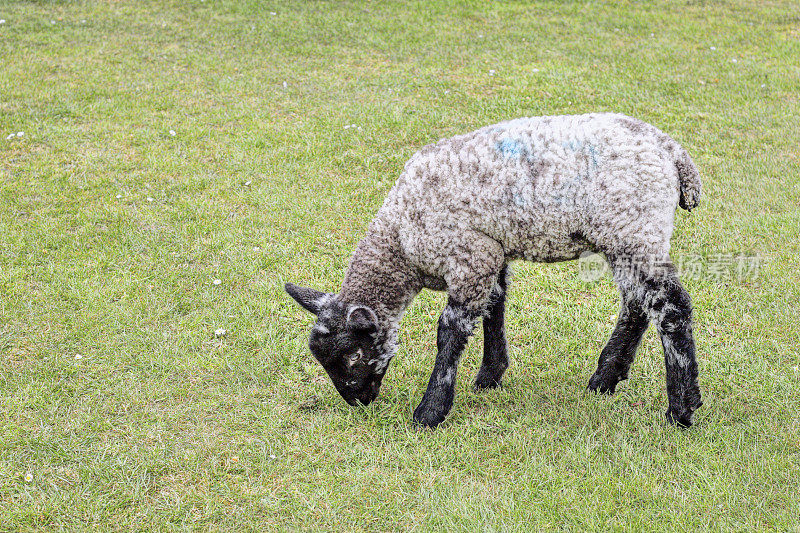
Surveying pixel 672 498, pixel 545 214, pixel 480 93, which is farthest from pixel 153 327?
pixel 480 93

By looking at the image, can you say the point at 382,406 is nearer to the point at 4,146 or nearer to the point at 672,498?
the point at 672,498

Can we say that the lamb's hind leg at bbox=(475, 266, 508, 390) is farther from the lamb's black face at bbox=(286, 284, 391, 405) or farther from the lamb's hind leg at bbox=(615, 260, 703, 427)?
the lamb's hind leg at bbox=(615, 260, 703, 427)

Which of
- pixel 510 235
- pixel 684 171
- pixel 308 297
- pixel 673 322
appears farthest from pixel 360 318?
pixel 684 171

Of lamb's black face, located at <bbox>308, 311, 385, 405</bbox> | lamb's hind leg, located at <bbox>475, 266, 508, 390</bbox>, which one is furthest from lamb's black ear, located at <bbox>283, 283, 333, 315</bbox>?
lamb's hind leg, located at <bbox>475, 266, 508, 390</bbox>

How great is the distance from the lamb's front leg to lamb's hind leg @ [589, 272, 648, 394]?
1171 mm

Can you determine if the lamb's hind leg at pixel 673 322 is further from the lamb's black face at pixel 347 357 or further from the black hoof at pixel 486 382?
the lamb's black face at pixel 347 357

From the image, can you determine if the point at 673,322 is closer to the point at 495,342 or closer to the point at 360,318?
the point at 495,342

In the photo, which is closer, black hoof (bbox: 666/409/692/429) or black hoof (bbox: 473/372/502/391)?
black hoof (bbox: 666/409/692/429)

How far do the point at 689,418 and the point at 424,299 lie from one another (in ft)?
8.99

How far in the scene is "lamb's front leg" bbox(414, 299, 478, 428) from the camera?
5359 millimetres

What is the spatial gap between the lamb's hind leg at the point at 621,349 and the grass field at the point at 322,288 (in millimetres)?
154

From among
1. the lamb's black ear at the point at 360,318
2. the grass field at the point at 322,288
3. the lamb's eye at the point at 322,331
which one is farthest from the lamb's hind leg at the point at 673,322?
the lamb's eye at the point at 322,331

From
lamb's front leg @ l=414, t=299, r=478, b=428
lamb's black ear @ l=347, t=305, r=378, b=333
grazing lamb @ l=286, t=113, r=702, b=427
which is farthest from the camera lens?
lamb's front leg @ l=414, t=299, r=478, b=428

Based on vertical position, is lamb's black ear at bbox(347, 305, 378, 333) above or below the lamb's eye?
above
